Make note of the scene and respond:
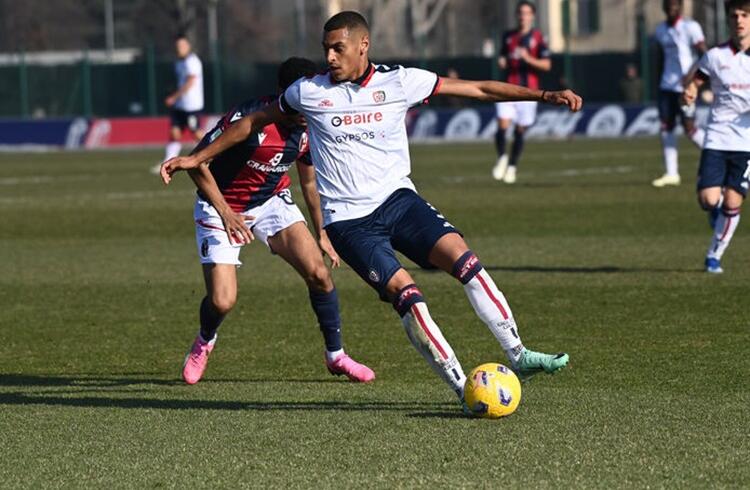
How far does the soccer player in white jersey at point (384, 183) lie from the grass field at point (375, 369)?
16.9 inches

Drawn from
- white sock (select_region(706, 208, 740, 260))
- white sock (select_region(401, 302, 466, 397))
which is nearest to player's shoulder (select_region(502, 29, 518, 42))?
white sock (select_region(706, 208, 740, 260))

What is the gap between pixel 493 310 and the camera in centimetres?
752

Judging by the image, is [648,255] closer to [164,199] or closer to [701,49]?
[701,49]

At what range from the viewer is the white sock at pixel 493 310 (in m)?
7.52

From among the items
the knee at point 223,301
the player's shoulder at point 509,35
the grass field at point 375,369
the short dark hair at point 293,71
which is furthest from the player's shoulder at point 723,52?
the player's shoulder at point 509,35

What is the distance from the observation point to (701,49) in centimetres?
2078

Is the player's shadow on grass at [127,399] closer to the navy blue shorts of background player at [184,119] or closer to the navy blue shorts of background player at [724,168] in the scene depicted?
the navy blue shorts of background player at [724,168]

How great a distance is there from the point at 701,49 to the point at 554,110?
20.6 metres

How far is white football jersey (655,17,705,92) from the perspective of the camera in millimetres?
21469

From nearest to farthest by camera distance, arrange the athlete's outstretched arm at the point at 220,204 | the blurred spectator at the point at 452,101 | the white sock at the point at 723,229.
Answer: the athlete's outstretched arm at the point at 220,204
the white sock at the point at 723,229
the blurred spectator at the point at 452,101

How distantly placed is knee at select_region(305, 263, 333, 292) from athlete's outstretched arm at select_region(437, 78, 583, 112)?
5.12 ft

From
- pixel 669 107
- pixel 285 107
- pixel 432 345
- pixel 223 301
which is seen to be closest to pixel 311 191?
pixel 223 301

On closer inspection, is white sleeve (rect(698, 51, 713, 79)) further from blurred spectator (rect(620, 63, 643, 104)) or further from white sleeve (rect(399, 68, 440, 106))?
blurred spectator (rect(620, 63, 643, 104))

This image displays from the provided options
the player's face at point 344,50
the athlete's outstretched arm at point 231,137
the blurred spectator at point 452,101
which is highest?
the player's face at point 344,50
